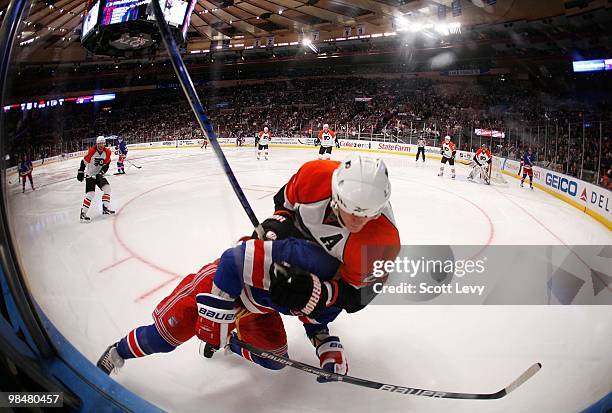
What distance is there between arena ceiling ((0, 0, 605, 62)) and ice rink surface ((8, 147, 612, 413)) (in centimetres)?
47

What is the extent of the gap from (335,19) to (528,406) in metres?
4.66

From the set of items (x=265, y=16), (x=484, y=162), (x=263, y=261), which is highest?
(x=265, y=16)

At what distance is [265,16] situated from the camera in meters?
4.48

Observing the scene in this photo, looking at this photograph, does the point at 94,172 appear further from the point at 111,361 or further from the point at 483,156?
the point at 483,156

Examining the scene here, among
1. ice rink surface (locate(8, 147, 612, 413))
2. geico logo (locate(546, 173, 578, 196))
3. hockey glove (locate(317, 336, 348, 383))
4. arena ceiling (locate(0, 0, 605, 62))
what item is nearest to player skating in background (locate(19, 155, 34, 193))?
ice rink surface (locate(8, 147, 612, 413))

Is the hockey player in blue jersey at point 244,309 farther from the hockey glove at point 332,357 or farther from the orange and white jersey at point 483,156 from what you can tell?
the orange and white jersey at point 483,156

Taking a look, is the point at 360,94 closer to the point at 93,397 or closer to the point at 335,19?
the point at 335,19

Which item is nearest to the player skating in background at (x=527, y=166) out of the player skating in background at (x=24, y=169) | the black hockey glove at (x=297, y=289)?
the black hockey glove at (x=297, y=289)

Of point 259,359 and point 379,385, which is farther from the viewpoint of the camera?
point 259,359

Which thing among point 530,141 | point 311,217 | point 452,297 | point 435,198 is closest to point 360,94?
point 530,141

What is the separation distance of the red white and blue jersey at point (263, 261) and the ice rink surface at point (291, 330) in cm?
49

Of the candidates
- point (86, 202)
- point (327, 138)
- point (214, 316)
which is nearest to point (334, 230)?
point (214, 316)

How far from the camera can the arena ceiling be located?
1090mm

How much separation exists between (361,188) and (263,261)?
343mm
